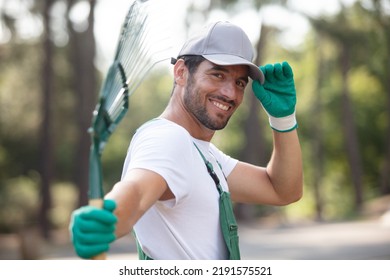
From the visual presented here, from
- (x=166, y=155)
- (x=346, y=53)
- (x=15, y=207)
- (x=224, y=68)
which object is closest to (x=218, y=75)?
(x=224, y=68)

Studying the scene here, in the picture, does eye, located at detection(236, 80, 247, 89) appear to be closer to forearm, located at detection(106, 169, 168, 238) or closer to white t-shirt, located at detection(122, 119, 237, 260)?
white t-shirt, located at detection(122, 119, 237, 260)

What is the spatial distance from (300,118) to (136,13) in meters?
27.1

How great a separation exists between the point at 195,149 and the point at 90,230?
1.76 ft

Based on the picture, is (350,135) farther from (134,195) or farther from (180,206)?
(134,195)

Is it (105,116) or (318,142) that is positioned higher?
(318,142)

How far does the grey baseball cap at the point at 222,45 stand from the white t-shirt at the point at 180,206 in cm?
23

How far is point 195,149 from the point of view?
178 cm

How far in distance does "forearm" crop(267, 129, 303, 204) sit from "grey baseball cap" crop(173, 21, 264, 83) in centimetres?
31

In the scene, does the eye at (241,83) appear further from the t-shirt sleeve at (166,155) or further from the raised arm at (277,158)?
the t-shirt sleeve at (166,155)

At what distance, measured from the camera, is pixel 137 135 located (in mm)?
1712

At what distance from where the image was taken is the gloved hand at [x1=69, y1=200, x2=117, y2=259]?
131cm
